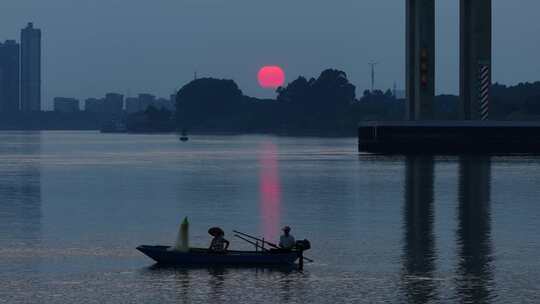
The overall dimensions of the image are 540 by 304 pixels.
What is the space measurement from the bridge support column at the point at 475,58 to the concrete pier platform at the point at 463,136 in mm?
3935

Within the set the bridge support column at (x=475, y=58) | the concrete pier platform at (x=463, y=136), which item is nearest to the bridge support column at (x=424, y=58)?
the concrete pier platform at (x=463, y=136)

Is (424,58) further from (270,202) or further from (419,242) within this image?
(419,242)

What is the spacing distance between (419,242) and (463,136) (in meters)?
77.6

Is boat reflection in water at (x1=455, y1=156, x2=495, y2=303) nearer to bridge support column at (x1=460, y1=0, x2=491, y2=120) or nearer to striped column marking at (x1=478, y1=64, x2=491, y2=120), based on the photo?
striped column marking at (x1=478, y1=64, x2=491, y2=120)

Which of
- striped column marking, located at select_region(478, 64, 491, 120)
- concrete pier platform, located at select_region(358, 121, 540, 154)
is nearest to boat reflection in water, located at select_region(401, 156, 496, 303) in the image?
concrete pier platform, located at select_region(358, 121, 540, 154)

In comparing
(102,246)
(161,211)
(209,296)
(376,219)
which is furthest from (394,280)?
(161,211)

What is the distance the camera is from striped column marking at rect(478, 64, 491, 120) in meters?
126

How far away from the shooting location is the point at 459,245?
4984 cm

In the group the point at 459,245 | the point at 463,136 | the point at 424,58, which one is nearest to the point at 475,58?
the point at 424,58

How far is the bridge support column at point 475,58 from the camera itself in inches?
4872

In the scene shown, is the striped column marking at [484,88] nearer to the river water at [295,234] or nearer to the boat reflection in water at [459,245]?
the river water at [295,234]

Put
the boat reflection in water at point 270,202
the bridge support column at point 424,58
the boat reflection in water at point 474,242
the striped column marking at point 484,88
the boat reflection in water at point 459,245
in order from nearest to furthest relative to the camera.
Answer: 1. the boat reflection in water at point 459,245
2. the boat reflection in water at point 474,242
3. the boat reflection in water at point 270,202
4. the striped column marking at point 484,88
5. the bridge support column at point 424,58

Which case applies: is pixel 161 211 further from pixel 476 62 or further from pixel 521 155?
pixel 521 155

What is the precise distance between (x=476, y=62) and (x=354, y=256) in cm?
8313
